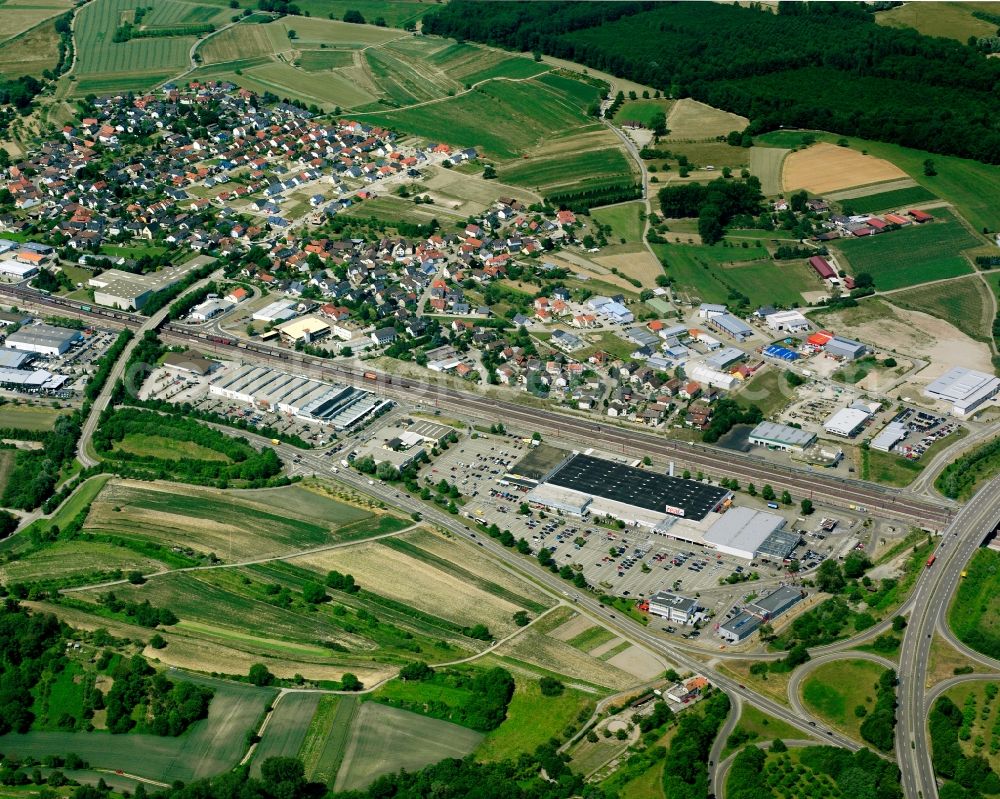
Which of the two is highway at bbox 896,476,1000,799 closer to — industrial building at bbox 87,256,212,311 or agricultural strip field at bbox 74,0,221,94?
industrial building at bbox 87,256,212,311

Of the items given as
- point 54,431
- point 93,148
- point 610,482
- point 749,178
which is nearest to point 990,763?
point 610,482

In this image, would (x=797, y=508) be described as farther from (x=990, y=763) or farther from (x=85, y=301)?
(x=85, y=301)

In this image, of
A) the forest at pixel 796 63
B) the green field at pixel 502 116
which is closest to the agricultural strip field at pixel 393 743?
the green field at pixel 502 116

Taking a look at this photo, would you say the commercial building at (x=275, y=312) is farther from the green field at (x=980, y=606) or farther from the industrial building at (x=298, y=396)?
the green field at (x=980, y=606)

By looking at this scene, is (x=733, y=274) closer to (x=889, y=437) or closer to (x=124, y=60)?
(x=889, y=437)

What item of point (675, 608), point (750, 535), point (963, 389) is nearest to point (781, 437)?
point (750, 535)
